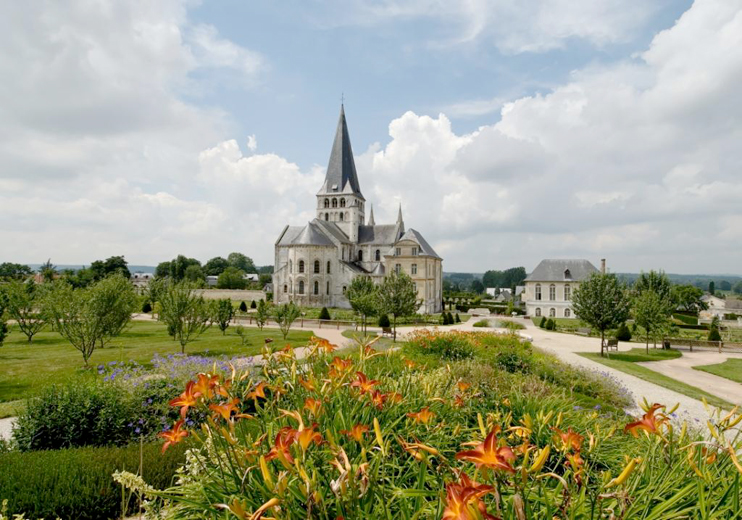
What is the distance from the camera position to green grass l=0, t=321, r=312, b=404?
1185cm

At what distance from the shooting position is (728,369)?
17.2 metres

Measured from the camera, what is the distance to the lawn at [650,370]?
39.6 ft

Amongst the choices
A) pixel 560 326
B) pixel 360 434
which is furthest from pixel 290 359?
pixel 560 326

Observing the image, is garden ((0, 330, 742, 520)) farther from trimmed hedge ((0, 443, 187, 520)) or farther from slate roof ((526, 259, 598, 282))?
slate roof ((526, 259, 598, 282))

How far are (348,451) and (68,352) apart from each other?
68.6ft

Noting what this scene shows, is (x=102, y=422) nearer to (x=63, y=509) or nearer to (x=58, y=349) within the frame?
(x=63, y=509)

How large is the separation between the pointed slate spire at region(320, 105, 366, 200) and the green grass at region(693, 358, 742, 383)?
42.9 m

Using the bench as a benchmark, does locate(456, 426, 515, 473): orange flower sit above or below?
above

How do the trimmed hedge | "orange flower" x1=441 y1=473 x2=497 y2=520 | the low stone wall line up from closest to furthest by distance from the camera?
"orange flower" x1=441 y1=473 x2=497 y2=520, the trimmed hedge, the low stone wall

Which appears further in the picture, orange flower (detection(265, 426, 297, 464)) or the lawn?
the lawn

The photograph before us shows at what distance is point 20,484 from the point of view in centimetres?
449

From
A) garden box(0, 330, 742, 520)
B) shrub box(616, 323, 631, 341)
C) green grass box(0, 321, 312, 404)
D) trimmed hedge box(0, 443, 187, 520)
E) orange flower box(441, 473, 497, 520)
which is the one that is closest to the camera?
orange flower box(441, 473, 497, 520)

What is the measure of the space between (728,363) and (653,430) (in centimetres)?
2266

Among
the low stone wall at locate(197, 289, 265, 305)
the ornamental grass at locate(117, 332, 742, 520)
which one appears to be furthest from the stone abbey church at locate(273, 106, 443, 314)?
the ornamental grass at locate(117, 332, 742, 520)
